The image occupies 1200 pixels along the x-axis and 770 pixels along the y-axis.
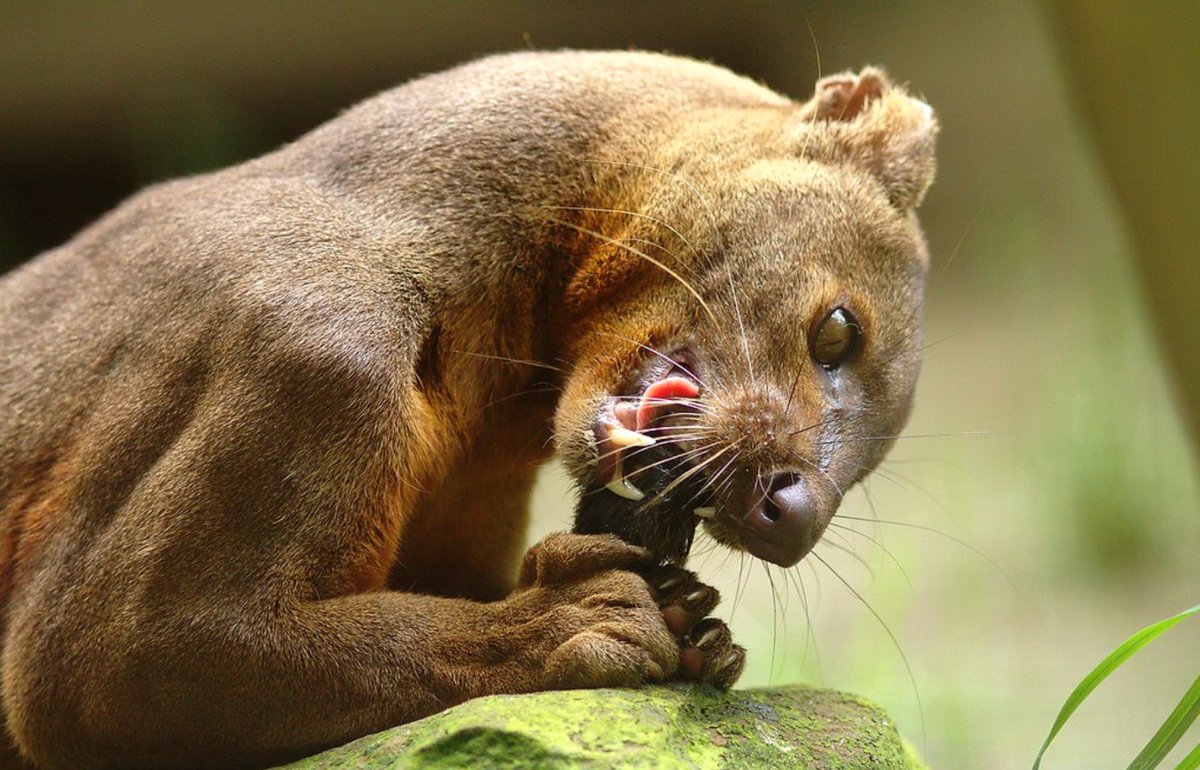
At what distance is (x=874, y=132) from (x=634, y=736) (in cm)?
219

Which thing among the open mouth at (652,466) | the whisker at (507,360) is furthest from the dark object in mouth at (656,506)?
the whisker at (507,360)

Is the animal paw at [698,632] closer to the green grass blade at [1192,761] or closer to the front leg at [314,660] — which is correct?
the front leg at [314,660]

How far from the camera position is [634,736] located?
277 cm

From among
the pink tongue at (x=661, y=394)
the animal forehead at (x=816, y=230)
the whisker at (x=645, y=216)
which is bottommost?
the pink tongue at (x=661, y=394)

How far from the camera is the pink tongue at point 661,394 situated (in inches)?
135

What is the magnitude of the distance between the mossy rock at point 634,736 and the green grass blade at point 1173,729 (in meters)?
0.60

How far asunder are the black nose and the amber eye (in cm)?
49

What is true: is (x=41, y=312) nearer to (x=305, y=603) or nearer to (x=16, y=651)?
(x=16, y=651)

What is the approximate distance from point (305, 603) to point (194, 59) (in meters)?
6.38

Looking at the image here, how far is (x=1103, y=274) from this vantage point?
26.1 ft

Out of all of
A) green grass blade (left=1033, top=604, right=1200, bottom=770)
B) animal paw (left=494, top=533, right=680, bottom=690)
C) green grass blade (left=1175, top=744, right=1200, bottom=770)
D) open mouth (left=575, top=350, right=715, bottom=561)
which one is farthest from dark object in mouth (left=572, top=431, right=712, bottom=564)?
green grass blade (left=1175, top=744, right=1200, bottom=770)

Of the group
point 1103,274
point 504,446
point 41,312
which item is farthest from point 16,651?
point 1103,274

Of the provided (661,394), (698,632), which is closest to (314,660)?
(698,632)

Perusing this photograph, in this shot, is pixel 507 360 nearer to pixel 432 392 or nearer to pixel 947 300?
pixel 432 392
